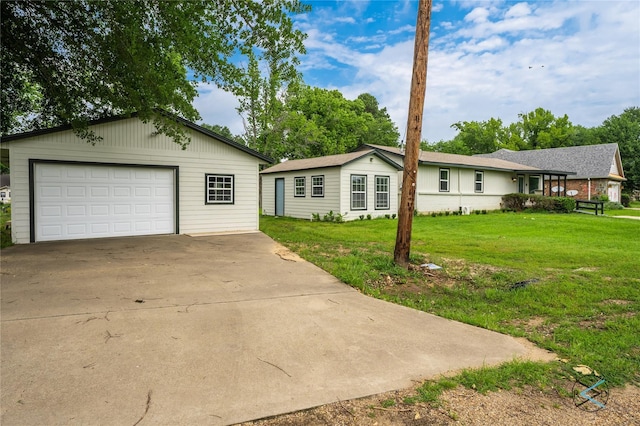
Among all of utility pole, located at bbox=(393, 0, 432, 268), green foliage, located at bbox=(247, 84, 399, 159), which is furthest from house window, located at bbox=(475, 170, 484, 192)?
utility pole, located at bbox=(393, 0, 432, 268)

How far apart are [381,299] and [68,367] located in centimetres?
396

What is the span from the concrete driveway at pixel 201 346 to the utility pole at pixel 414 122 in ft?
6.07

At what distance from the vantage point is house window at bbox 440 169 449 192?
22234mm

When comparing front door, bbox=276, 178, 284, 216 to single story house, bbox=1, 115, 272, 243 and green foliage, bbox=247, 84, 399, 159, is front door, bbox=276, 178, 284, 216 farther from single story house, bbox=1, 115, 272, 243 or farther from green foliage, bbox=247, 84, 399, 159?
green foliage, bbox=247, 84, 399, 159

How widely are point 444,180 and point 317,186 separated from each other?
8.41 m

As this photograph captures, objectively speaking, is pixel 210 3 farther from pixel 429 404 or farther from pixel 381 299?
pixel 429 404

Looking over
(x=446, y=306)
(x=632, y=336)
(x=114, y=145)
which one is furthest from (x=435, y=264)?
(x=114, y=145)

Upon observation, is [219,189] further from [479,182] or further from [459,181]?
[479,182]

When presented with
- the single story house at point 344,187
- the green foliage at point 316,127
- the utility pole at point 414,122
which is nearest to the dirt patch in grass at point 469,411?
the utility pole at point 414,122

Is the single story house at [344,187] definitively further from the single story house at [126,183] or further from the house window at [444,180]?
the single story house at [126,183]

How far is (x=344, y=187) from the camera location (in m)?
17.8

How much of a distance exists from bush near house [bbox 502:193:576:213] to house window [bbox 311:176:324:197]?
48.2ft

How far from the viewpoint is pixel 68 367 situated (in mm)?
3117

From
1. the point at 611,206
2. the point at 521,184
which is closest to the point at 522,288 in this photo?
the point at 521,184
